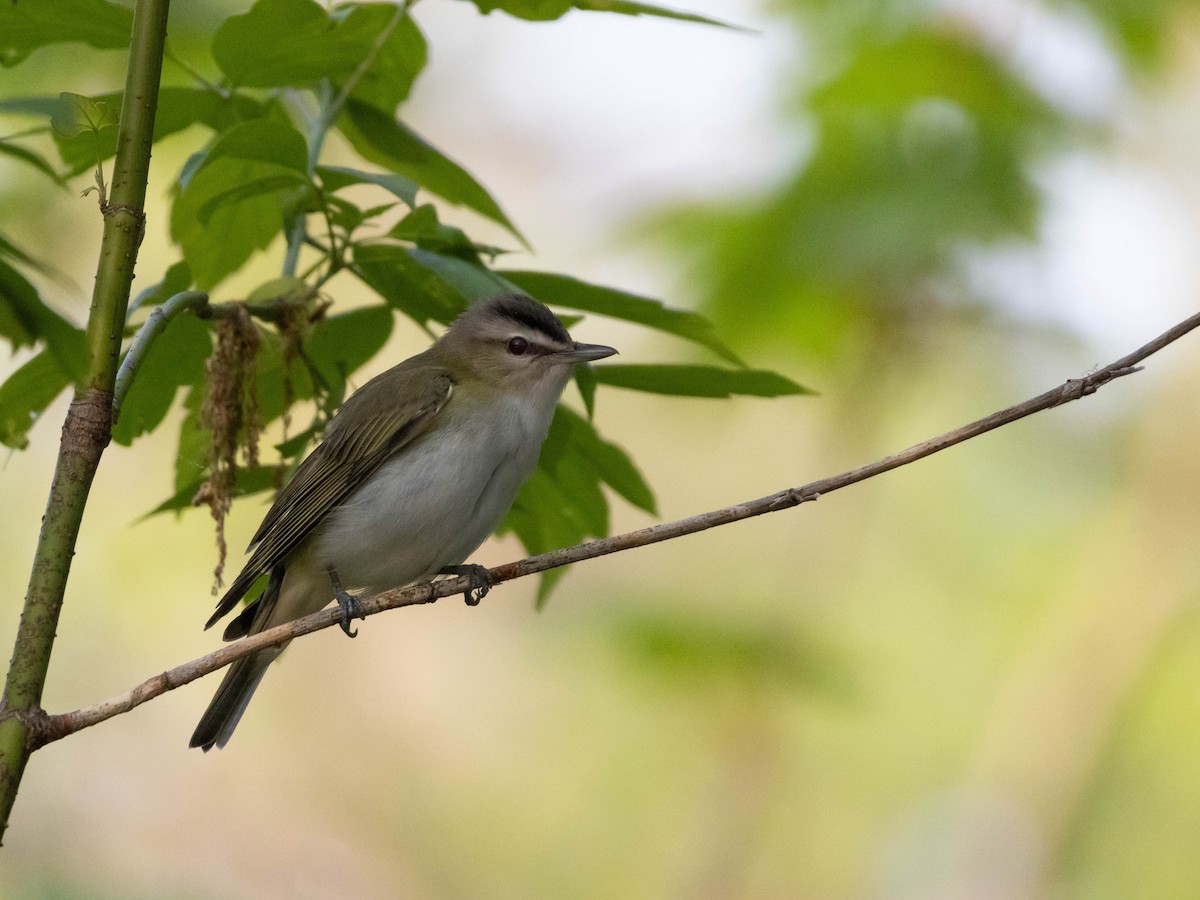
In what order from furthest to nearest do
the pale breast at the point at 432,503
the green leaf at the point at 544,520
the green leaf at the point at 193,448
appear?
the pale breast at the point at 432,503 → the green leaf at the point at 544,520 → the green leaf at the point at 193,448

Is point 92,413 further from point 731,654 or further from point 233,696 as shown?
point 731,654

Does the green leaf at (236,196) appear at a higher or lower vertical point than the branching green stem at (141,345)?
higher

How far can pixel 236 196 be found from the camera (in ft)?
8.07

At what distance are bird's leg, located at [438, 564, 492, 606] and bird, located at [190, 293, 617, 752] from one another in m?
0.01

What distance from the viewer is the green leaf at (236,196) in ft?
7.14

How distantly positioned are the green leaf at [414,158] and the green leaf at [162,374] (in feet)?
1.81

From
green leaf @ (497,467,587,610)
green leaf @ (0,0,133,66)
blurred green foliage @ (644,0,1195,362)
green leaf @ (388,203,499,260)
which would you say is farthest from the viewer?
blurred green foliage @ (644,0,1195,362)

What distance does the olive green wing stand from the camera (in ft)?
11.9

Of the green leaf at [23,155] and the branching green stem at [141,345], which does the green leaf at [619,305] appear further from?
the green leaf at [23,155]

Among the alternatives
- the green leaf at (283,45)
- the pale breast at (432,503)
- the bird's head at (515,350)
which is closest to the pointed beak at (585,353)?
the bird's head at (515,350)

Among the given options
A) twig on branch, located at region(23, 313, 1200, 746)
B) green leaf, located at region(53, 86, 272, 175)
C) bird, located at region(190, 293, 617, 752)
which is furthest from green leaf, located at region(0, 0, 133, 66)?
bird, located at region(190, 293, 617, 752)

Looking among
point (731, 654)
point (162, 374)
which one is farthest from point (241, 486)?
point (731, 654)

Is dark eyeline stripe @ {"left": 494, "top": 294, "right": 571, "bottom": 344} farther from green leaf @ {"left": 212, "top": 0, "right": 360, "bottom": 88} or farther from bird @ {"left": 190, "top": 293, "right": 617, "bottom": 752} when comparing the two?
green leaf @ {"left": 212, "top": 0, "right": 360, "bottom": 88}

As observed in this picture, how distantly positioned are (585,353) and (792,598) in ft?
4.37
